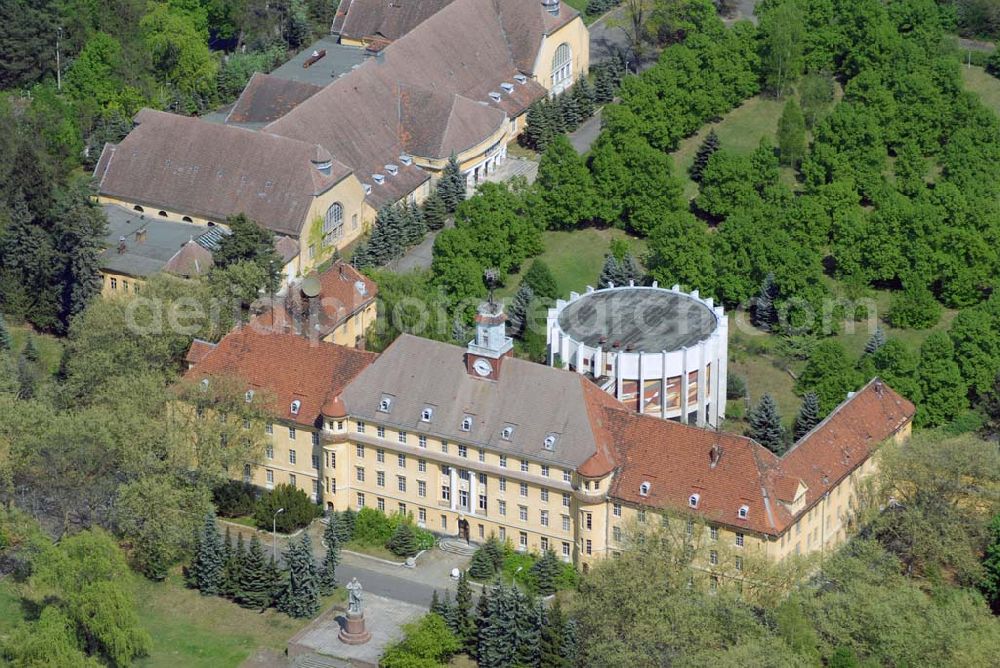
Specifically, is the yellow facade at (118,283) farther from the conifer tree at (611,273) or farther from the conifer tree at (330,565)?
the conifer tree at (611,273)

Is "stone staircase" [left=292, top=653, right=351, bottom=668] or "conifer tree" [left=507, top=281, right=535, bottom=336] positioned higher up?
"stone staircase" [left=292, top=653, right=351, bottom=668]

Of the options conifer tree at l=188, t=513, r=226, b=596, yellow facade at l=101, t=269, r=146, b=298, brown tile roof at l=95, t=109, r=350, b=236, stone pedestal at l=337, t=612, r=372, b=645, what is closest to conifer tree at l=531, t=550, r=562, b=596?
stone pedestal at l=337, t=612, r=372, b=645

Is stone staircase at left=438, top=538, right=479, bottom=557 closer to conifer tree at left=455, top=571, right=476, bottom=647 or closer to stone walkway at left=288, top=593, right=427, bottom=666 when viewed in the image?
stone walkway at left=288, top=593, right=427, bottom=666

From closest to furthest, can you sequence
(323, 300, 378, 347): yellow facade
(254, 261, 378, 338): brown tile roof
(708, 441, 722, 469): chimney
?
(708, 441, 722, 469): chimney, (254, 261, 378, 338): brown tile roof, (323, 300, 378, 347): yellow facade

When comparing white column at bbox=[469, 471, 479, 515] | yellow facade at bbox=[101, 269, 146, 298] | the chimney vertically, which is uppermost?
the chimney

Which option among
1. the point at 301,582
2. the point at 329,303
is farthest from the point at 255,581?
the point at 329,303

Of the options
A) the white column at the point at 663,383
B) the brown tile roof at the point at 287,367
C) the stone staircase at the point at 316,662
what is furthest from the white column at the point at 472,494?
the stone staircase at the point at 316,662

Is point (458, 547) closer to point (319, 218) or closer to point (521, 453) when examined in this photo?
point (521, 453)
